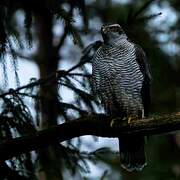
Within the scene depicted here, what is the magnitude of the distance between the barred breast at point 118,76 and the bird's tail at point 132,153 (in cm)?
33

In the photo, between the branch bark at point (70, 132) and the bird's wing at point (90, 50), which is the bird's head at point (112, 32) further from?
the branch bark at point (70, 132)

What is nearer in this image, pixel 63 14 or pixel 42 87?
pixel 63 14

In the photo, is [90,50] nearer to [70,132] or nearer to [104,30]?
[104,30]

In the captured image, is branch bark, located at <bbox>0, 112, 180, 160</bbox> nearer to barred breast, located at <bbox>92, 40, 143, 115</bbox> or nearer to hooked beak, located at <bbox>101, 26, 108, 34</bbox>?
barred breast, located at <bbox>92, 40, 143, 115</bbox>

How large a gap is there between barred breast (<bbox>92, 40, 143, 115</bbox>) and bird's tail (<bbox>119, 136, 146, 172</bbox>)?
→ 1.07 ft

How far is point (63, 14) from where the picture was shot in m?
4.65

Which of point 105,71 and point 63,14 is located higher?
point 63,14

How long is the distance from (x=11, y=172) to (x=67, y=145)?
2.97 feet

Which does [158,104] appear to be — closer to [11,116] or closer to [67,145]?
[67,145]

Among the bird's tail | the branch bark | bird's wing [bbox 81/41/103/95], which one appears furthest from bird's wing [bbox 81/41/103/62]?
the branch bark

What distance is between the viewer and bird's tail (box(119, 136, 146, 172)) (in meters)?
6.14

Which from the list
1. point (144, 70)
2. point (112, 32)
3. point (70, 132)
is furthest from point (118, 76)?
point (70, 132)

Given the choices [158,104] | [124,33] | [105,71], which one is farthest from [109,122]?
[158,104]

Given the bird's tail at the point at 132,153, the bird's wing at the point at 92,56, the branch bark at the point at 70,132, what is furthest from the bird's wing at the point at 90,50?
the branch bark at the point at 70,132
